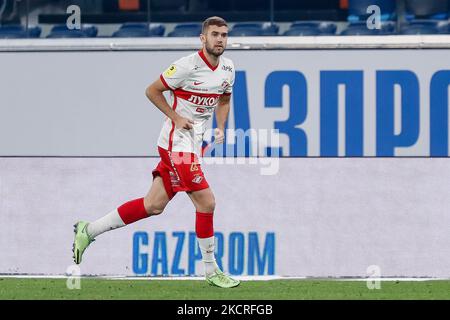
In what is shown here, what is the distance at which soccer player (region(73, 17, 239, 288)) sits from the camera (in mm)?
10766

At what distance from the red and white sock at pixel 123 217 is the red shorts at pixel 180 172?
0.82ft

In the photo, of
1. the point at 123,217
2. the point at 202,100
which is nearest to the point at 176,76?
the point at 202,100

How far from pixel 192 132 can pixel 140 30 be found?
262 centimetres

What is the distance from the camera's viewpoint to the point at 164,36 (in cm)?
1298

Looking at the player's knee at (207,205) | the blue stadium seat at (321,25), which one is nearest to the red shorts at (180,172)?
the player's knee at (207,205)

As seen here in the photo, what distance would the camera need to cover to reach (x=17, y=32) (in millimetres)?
13039

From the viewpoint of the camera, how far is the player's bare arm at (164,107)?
10719mm

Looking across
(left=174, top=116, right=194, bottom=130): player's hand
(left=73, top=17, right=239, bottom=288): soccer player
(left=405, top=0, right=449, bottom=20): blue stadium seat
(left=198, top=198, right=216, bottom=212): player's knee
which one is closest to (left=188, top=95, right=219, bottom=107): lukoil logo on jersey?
(left=73, top=17, right=239, bottom=288): soccer player

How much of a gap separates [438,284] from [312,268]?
1301mm

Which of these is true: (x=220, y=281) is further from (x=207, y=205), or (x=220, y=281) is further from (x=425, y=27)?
(x=425, y=27)

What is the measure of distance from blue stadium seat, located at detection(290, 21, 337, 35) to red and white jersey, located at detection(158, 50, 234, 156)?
2145mm
